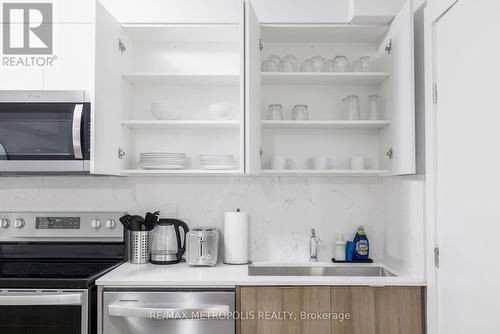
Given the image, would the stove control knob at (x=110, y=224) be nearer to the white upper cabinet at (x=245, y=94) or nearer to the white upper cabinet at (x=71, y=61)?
the white upper cabinet at (x=245, y=94)

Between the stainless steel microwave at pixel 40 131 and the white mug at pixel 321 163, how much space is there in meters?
1.24

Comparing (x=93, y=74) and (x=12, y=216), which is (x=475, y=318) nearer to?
(x=93, y=74)

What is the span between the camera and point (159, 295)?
2018 mm

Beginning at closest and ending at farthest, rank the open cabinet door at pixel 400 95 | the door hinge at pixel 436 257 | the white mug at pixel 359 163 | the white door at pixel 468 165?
1. the white door at pixel 468 165
2. the door hinge at pixel 436 257
3. the open cabinet door at pixel 400 95
4. the white mug at pixel 359 163

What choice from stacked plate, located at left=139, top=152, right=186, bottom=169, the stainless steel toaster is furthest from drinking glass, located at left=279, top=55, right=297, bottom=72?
the stainless steel toaster

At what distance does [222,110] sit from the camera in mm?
2438

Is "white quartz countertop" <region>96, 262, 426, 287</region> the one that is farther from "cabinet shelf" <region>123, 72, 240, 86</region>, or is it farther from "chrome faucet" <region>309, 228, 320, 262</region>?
"cabinet shelf" <region>123, 72, 240, 86</region>

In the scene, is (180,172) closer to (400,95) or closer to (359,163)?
(359,163)

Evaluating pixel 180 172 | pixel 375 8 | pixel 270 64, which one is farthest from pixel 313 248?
pixel 375 8

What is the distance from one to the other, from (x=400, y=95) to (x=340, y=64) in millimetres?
477

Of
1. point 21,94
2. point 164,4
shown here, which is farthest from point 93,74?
point 164,4

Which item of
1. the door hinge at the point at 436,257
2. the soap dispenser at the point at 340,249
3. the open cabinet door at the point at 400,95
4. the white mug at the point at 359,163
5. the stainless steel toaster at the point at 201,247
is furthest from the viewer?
the soap dispenser at the point at 340,249

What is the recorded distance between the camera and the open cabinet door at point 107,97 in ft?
6.87

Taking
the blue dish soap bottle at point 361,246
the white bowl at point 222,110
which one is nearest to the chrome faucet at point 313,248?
the blue dish soap bottle at point 361,246
